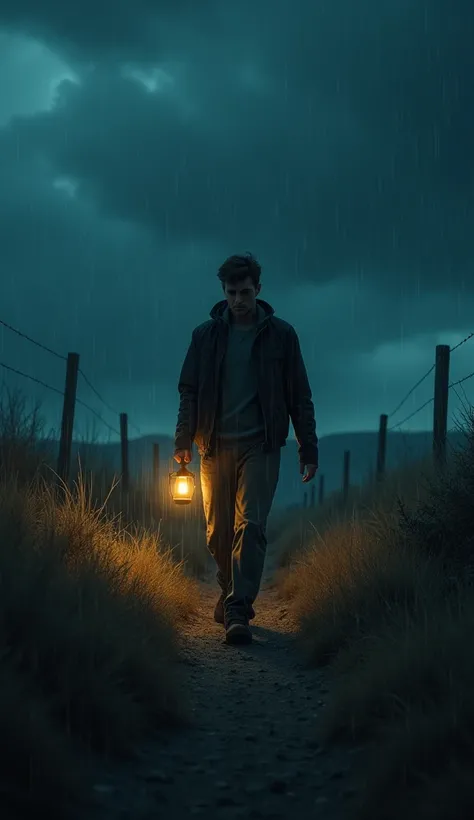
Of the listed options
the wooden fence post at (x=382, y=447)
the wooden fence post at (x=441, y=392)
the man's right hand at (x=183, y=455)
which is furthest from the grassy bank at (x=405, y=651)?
the wooden fence post at (x=382, y=447)

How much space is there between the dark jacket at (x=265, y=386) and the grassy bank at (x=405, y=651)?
863 millimetres

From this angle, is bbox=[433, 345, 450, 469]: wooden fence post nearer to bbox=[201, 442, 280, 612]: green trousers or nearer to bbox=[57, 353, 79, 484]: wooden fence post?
bbox=[57, 353, 79, 484]: wooden fence post

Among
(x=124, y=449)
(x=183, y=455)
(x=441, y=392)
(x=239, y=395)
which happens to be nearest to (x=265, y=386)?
(x=239, y=395)

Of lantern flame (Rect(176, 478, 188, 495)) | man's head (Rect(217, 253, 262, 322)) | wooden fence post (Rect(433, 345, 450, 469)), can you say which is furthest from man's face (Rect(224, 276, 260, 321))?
wooden fence post (Rect(433, 345, 450, 469))

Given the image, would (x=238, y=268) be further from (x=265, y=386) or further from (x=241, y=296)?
(x=265, y=386)

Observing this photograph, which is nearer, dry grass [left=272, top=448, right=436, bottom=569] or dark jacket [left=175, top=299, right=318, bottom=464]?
dark jacket [left=175, top=299, right=318, bottom=464]

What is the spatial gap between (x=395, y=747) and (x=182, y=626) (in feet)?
10.8

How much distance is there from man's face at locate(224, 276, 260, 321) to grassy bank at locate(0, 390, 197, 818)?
1785 mm

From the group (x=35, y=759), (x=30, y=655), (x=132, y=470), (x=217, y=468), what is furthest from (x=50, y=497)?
(x=132, y=470)

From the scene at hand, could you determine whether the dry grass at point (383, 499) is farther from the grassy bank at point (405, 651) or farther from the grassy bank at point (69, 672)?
the grassy bank at point (69, 672)

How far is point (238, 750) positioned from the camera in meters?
3.04

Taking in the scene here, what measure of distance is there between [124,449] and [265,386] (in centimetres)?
1053

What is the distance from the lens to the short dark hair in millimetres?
5336

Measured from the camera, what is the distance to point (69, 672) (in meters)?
2.89
